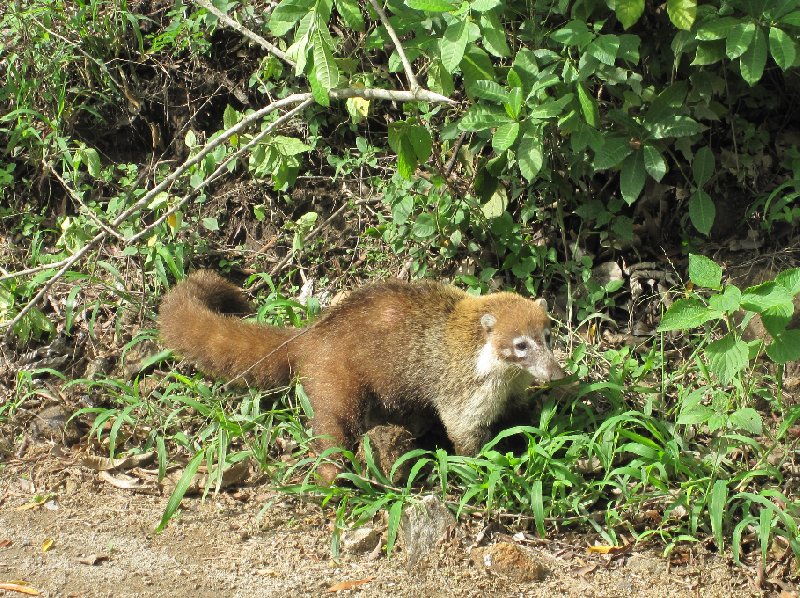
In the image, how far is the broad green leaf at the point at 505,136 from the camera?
14.5 ft

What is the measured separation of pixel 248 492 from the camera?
4539mm

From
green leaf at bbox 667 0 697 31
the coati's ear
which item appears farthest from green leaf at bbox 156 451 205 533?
green leaf at bbox 667 0 697 31

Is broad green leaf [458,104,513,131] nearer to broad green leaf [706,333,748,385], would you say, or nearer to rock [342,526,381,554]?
broad green leaf [706,333,748,385]

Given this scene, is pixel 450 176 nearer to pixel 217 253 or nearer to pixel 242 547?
pixel 217 253

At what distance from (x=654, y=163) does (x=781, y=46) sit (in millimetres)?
873

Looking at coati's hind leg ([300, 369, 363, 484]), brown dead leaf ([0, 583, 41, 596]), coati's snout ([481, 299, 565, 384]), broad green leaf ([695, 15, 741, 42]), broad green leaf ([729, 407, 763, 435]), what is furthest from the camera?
coati's snout ([481, 299, 565, 384])

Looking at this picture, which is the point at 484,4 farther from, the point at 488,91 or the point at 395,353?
the point at 395,353

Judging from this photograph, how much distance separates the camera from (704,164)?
5117 mm

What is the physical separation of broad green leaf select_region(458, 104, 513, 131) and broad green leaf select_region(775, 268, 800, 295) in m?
1.57

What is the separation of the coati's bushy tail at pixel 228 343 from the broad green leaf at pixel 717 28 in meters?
2.74

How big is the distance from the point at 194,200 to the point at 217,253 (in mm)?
459

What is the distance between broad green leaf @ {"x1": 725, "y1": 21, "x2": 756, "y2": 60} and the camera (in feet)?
14.0

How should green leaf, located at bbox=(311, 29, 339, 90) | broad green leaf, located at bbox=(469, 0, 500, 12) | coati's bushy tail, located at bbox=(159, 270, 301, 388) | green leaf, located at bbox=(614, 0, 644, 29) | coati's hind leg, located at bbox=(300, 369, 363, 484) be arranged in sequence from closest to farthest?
1. broad green leaf, located at bbox=(469, 0, 500, 12)
2. green leaf, located at bbox=(311, 29, 339, 90)
3. green leaf, located at bbox=(614, 0, 644, 29)
4. coati's hind leg, located at bbox=(300, 369, 363, 484)
5. coati's bushy tail, located at bbox=(159, 270, 301, 388)

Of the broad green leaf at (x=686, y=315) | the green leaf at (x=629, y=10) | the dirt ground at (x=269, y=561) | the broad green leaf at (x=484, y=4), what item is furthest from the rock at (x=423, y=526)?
the green leaf at (x=629, y=10)
